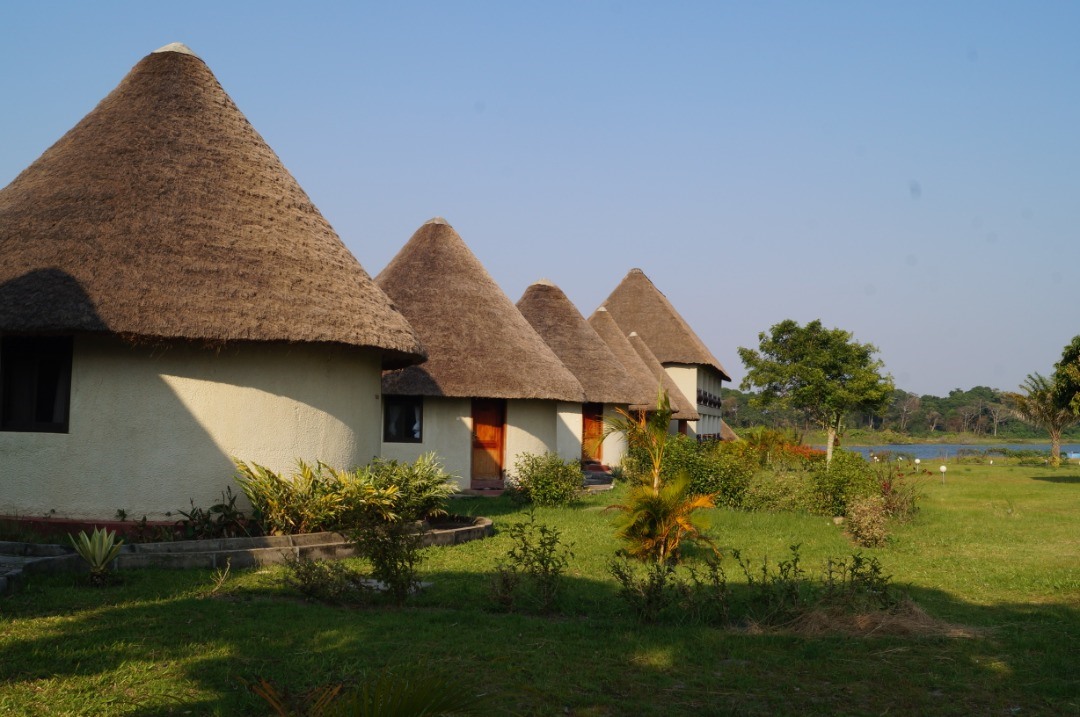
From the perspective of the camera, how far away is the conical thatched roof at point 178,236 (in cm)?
1221

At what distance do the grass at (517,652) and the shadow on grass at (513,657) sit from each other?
2cm

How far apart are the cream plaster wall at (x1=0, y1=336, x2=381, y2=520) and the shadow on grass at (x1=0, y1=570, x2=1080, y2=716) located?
314 cm

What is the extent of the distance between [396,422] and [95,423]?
9347 millimetres

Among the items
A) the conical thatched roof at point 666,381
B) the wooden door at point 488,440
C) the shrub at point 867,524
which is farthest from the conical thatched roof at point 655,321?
the shrub at point 867,524

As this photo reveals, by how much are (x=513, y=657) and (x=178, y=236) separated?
844 cm

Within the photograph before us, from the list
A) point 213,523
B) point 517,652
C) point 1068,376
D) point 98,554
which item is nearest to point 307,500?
point 213,523

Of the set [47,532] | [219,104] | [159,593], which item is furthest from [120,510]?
[219,104]

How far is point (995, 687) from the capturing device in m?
6.75

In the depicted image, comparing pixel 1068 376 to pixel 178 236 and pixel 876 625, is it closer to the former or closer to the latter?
pixel 876 625

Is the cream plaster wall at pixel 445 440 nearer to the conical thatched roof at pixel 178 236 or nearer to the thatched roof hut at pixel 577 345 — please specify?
the conical thatched roof at pixel 178 236

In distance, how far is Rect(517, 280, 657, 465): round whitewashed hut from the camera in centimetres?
2802

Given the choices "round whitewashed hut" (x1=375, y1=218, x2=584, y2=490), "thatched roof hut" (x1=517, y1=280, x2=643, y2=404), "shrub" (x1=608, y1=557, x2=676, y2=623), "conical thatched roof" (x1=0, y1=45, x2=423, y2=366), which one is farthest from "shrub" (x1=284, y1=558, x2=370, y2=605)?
"thatched roof hut" (x1=517, y1=280, x2=643, y2=404)

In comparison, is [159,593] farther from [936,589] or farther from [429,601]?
[936,589]

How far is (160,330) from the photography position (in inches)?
470
